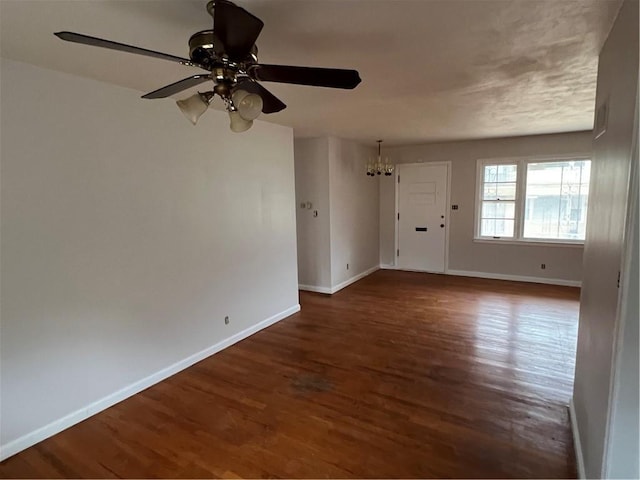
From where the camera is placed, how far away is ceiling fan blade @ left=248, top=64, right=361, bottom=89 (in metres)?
1.55

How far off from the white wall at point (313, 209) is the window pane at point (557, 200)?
3.38 metres

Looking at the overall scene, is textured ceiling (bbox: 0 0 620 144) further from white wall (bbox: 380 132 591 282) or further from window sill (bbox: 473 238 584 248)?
window sill (bbox: 473 238 584 248)

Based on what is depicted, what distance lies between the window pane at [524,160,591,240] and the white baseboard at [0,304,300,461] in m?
4.90

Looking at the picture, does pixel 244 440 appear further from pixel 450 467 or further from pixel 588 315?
pixel 588 315

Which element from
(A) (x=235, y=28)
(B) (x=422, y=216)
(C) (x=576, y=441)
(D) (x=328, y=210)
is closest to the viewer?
(A) (x=235, y=28)

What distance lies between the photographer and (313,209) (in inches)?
214

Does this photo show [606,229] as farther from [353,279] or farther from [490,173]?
[490,173]

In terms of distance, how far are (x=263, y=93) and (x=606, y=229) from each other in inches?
72.9

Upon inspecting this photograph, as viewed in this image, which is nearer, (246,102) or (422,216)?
(246,102)

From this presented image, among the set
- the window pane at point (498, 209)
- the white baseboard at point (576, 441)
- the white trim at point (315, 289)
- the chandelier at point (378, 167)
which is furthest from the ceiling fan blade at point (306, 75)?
the window pane at point (498, 209)

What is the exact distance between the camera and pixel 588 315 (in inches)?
84.0

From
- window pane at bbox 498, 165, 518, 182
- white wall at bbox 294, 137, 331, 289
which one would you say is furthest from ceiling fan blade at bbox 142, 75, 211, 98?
window pane at bbox 498, 165, 518, 182

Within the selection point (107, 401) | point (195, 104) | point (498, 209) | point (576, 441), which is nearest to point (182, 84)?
point (195, 104)

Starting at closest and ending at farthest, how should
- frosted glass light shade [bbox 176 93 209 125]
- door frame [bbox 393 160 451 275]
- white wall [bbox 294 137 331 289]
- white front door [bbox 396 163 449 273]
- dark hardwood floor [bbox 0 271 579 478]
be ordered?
1. frosted glass light shade [bbox 176 93 209 125]
2. dark hardwood floor [bbox 0 271 579 478]
3. white wall [bbox 294 137 331 289]
4. door frame [bbox 393 160 451 275]
5. white front door [bbox 396 163 449 273]
